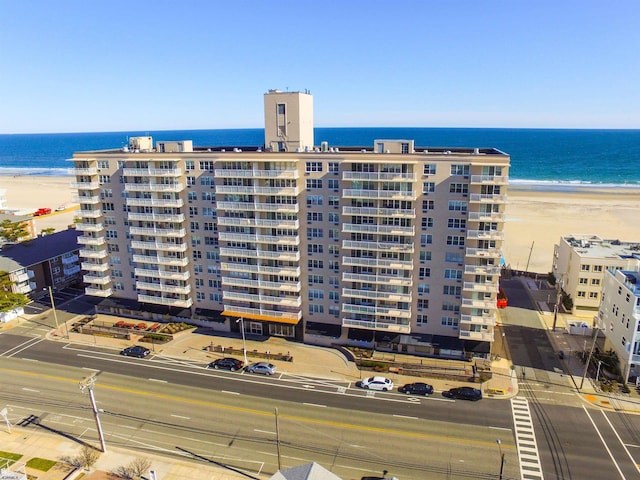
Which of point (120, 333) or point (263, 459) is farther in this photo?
point (120, 333)

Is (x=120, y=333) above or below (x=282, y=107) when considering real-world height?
below

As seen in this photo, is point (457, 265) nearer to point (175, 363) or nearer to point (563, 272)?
point (563, 272)

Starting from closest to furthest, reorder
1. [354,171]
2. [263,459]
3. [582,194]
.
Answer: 1. [263,459]
2. [354,171]
3. [582,194]

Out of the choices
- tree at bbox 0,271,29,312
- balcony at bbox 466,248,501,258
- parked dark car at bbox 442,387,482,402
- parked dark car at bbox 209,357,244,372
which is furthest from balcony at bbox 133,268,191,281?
balcony at bbox 466,248,501,258

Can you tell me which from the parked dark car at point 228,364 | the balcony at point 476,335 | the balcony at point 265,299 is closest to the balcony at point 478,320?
the balcony at point 476,335

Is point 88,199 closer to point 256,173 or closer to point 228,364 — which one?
point 256,173

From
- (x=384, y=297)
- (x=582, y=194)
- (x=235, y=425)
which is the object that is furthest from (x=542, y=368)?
(x=582, y=194)
